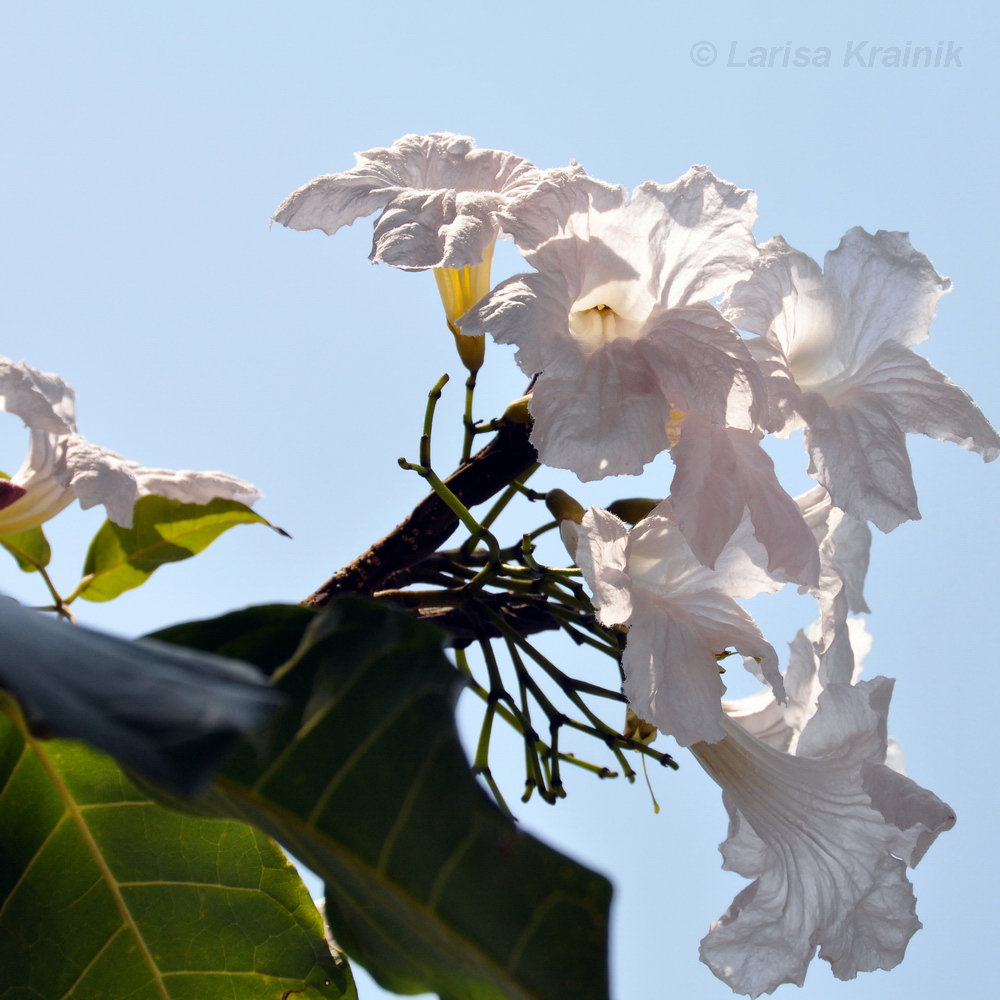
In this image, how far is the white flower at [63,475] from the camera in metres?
0.91

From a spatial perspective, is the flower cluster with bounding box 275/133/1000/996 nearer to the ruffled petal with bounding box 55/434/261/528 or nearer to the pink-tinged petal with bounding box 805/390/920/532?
the pink-tinged petal with bounding box 805/390/920/532

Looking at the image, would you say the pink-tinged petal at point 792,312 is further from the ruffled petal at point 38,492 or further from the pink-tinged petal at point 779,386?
the ruffled petal at point 38,492

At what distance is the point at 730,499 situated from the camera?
0.72 metres

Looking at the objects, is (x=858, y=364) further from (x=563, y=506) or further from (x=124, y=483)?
(x=124, y=483)

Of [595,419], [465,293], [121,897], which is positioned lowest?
[121,897]

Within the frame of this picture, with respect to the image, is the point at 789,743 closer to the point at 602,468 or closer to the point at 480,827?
the point at 602,468

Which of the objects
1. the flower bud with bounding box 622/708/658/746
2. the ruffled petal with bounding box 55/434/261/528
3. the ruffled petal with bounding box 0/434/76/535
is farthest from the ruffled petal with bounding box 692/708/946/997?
the ruffled petal with bounding box 0/434/76/535

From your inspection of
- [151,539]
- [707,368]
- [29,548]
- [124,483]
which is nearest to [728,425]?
[707,368]

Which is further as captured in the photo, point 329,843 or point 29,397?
point 29,397

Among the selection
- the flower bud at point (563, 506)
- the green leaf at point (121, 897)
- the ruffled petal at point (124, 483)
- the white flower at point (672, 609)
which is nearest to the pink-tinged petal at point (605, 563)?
the white flower at point (672, 609)

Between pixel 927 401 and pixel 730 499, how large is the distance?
0.24 metres

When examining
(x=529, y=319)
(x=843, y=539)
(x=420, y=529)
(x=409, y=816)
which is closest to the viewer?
(x=409, y=816)

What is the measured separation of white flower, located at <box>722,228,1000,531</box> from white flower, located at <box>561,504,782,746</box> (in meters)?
0.11

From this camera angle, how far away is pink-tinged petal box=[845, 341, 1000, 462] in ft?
2.67
